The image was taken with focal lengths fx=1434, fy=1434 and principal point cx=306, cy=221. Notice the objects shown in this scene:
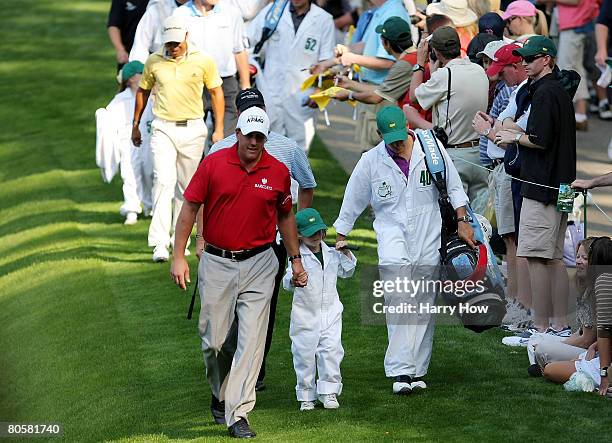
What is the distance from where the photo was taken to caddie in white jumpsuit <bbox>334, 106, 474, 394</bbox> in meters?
10.4

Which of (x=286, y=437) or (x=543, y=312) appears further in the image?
(x=543, y=312)

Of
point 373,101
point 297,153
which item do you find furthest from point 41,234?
point 297,153

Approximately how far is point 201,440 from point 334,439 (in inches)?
36.1

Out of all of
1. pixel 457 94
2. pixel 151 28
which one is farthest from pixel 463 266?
pixel 151 28

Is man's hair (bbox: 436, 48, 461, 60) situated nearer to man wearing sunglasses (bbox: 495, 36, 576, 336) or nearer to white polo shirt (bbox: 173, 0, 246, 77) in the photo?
man wearing sunglasses (bbox: 495, 36, 576, 336)

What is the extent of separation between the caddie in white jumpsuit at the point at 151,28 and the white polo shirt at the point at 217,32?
0.32 meters

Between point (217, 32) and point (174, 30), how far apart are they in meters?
1.65

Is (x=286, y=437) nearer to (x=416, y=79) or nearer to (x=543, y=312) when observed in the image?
(x=543, y=312)

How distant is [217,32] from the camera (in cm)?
1578

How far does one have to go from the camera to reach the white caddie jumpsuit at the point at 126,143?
16.7 metres

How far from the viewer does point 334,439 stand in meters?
9.46

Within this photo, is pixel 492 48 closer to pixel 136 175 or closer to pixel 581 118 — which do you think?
pixel 581 118

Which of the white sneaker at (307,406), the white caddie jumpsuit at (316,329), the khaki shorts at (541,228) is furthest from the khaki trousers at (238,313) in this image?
the khaki shorts at (541,228)

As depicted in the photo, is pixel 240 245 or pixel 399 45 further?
pixel 399 45
